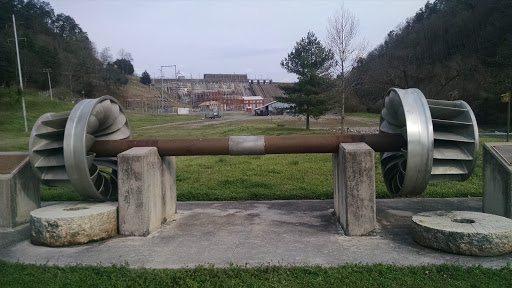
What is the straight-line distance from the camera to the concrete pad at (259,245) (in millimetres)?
5684

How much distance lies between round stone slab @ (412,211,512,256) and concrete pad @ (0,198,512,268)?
0.10 m

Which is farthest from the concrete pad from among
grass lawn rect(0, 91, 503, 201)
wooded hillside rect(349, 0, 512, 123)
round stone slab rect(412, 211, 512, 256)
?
wooded hillside rect(349, 0, 512, 123)

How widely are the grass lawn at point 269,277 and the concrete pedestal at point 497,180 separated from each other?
7.17 ft

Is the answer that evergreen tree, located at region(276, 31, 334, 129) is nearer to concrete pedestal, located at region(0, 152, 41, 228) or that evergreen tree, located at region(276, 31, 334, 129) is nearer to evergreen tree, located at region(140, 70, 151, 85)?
concrete pedestal, located at region(0, 152, 41, 228)

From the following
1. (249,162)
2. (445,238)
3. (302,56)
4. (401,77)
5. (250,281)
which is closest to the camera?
(250,281)

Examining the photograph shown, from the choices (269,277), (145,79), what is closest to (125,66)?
(145,79)

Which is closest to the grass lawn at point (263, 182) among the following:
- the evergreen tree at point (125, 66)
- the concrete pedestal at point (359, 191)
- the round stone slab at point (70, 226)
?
the round stone slab at point (70, 226)

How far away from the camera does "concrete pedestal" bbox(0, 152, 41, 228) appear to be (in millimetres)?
7570

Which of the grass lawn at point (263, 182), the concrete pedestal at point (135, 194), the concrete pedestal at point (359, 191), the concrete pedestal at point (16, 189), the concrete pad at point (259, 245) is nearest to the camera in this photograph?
the concrete pad at point (259, 245)

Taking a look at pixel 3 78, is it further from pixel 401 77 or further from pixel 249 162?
Answer: pixel 401 77

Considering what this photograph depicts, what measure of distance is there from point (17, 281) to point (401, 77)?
123 ft

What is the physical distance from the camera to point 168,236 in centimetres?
701

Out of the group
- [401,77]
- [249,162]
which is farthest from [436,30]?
[249,162]

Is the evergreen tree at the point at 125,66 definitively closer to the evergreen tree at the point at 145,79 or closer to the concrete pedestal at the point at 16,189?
the evergreen tree at the point at 145,79
